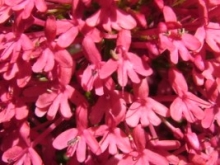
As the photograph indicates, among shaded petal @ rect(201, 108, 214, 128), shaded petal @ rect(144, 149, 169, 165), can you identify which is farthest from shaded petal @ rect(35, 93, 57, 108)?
shaded petal @ rect(201, 108, 214, 128)

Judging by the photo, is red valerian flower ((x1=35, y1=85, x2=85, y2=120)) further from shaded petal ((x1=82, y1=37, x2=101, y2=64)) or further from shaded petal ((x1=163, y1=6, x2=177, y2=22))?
shaded petal ((x1=163, y1=6, x2=177, y2=22))

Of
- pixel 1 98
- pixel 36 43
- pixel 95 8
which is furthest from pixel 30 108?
pixel 95 8

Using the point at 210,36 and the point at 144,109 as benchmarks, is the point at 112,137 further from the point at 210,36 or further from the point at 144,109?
the point at 210,36

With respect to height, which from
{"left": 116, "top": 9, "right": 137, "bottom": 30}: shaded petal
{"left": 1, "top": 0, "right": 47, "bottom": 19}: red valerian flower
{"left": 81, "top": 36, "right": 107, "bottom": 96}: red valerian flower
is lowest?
{"left": 81, "top": 36, "right": 107, "bottom": 96}: red valerian flower

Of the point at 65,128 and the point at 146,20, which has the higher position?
the point at 146,20

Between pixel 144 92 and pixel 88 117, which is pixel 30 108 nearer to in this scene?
pixel 88 117

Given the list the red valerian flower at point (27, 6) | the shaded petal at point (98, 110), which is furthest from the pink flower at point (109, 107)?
the red valerian flower at point (27, 6)

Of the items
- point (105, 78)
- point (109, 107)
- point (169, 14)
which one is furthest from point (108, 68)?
point (169, 14)
